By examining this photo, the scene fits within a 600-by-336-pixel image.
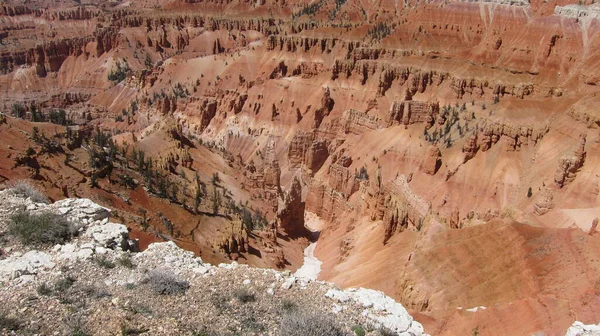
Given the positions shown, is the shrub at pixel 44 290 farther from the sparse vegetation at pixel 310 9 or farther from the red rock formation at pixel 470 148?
the sparse vegetation at pixel 310 9

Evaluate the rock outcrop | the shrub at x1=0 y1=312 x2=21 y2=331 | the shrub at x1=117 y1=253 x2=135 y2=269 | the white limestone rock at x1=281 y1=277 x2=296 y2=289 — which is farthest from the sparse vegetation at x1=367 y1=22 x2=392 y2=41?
the shrub at x1=0 y1=312 x2=21 y2=331

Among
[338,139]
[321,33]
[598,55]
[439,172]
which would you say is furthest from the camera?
[321,33]

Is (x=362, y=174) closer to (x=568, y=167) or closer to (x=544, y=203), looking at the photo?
(x=568, y=167)

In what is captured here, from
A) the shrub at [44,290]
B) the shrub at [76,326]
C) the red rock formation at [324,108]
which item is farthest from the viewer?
the red rock formation at [324,108]

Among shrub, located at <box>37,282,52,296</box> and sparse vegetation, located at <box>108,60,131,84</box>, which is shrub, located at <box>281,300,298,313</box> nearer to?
shrub, located at <box>37,282,52,296</box>

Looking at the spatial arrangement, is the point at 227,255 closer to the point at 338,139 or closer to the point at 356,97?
the point at 338,139

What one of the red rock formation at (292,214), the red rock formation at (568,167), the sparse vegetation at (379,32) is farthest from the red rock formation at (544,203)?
the sparse vegetation at (379,32)

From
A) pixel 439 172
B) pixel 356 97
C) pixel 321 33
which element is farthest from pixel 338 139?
pixel 321 33
